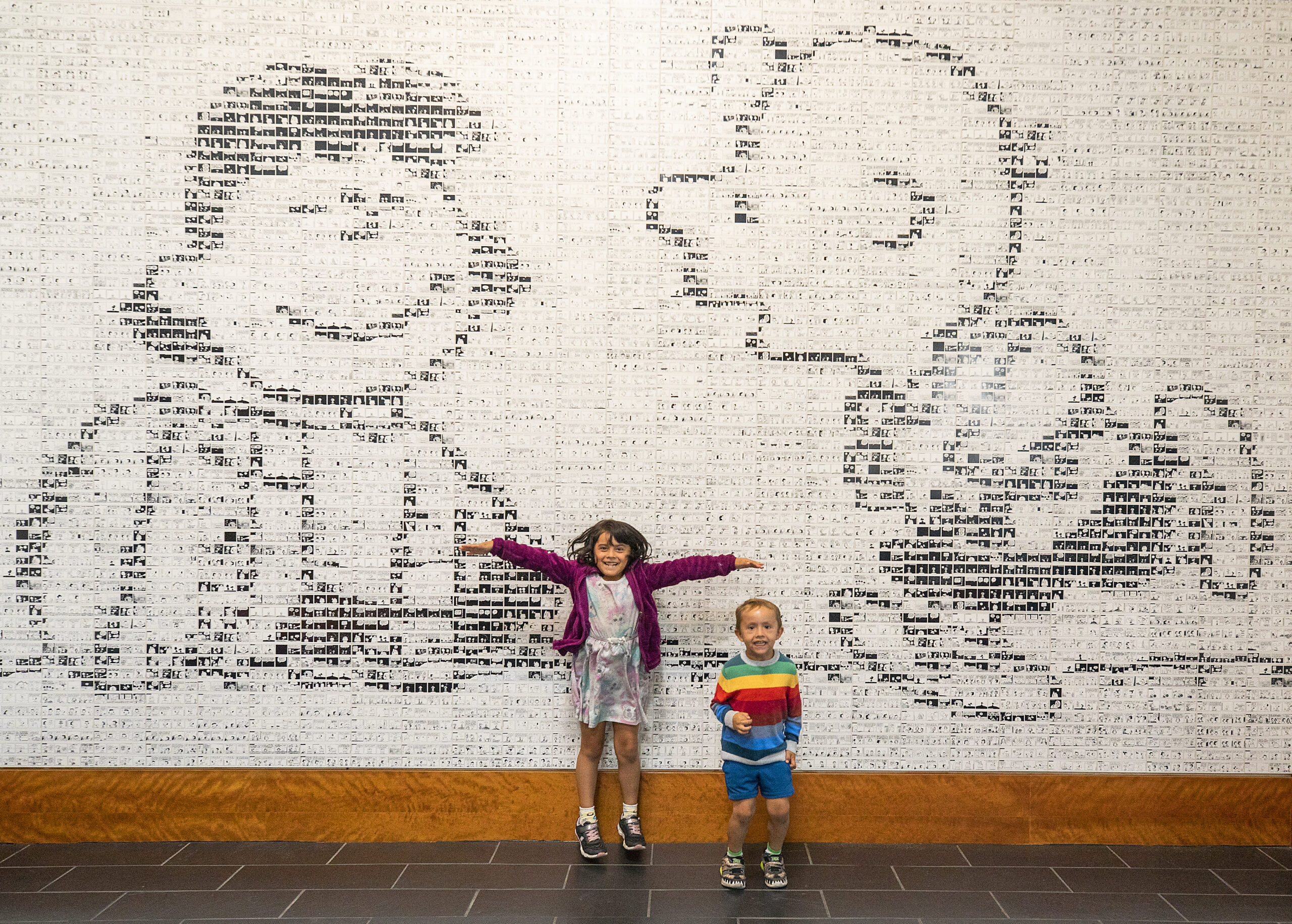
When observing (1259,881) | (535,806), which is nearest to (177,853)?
(535,806)

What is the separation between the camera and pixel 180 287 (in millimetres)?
A: 2863

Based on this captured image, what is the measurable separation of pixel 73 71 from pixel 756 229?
2.32 metres

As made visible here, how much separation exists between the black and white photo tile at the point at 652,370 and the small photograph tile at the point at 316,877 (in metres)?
0.35

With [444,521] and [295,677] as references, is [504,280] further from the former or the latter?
[295,677]

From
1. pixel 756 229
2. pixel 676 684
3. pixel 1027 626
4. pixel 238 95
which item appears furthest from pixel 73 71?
pixel 1027 626

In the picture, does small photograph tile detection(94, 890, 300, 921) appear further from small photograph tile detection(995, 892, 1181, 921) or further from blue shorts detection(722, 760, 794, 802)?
small photograph tile detection(995, 892, 1181, 921)

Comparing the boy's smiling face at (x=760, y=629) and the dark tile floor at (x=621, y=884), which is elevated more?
the boy's smiling face at (x=760, y=629)

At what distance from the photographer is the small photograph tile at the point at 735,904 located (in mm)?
2408

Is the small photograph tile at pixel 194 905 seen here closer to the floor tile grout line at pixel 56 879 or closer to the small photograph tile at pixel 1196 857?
the floor tile grout line at pixel 56 879

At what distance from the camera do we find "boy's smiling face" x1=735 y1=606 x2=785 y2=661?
257cm

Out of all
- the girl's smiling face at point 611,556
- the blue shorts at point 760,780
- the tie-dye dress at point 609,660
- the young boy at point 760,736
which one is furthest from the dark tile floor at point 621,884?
the girl's smiling face at point 611,556

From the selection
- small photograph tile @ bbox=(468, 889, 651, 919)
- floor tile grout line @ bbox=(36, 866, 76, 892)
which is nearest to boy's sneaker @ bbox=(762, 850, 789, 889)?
small photograph tile @ bbox=(468, 889, 651, 919)

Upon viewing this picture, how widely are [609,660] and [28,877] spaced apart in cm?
188

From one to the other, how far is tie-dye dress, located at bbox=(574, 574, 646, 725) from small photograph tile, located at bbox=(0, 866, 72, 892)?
1.66 metres
